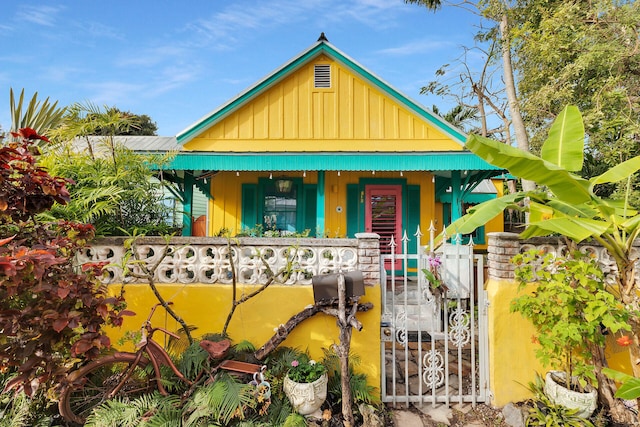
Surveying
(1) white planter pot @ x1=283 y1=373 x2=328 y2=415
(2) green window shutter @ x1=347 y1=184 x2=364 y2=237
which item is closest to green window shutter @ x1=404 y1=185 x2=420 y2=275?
(2) green window shutter @ x1=347 y1=184 x2=364 y2=237

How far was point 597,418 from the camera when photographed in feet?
10.1

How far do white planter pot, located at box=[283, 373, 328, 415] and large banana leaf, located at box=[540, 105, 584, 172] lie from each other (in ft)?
11.2

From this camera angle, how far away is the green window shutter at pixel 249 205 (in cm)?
853

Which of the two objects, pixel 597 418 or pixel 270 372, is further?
pixel 270 372

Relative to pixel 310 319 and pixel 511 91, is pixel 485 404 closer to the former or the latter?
pixel 310 319

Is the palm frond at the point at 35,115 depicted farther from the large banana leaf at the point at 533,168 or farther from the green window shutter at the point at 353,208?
the green window shutter at the point at 353,208

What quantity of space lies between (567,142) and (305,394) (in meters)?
3.83

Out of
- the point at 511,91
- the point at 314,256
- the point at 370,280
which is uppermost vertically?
the point at 511,91

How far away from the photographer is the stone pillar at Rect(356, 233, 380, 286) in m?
3.53

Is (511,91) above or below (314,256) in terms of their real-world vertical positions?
above

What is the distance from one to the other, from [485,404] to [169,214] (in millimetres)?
5120

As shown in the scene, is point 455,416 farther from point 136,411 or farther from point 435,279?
point 136,411

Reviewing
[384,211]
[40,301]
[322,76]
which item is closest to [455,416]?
[40,301]

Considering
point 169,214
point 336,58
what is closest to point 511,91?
point 336,58
